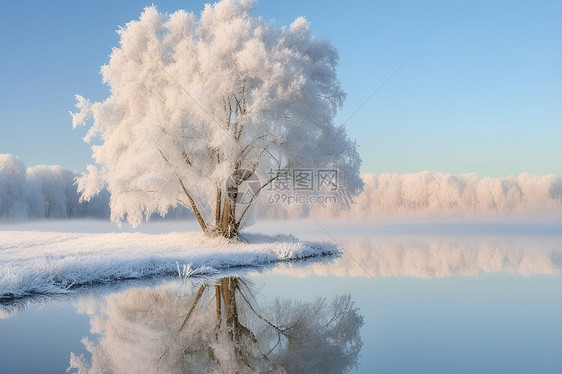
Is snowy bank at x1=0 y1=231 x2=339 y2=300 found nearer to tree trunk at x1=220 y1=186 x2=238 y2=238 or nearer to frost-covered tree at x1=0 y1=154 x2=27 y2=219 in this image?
tree trunk at x1=220 y1=186 x2=238 y2=238

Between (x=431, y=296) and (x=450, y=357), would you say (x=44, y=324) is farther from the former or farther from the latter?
(x=431, y=296)

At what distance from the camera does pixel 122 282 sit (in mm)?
11961

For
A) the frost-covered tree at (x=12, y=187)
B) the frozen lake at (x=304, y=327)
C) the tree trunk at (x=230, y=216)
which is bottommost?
the frozen lake at (x=304, y=327)

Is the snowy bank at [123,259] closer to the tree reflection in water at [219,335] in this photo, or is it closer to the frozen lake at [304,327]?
the frozen lake at [304,327]

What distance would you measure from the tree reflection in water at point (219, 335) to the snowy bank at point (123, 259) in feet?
8.68

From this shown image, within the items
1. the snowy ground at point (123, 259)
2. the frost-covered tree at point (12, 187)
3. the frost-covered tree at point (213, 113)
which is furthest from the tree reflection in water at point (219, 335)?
the frost-covered tree at point (12, 187)

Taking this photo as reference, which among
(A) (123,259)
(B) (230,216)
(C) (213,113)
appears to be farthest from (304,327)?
(B) (230,216)

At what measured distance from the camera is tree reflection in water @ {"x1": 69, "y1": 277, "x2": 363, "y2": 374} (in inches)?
190

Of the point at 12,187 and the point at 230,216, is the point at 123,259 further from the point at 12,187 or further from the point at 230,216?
the point at 12,187

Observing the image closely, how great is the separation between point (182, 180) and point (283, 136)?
5425 mm

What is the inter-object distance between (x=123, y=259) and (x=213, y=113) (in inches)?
344

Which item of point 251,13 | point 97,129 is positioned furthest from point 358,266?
point 97,129

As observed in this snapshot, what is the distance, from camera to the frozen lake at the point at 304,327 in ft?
16.2

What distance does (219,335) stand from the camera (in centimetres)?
589
